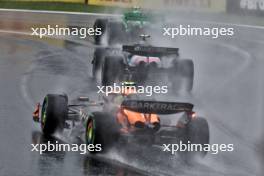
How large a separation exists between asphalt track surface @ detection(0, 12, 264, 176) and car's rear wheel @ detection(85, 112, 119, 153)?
0.87 ft

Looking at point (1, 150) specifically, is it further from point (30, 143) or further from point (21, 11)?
point (21, 11)

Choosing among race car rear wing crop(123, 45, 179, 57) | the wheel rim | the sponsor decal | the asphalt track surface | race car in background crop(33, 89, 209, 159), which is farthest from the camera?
the sponsor decal

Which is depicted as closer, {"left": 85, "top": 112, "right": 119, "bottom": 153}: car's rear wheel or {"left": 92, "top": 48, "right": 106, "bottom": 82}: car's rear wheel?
{"left": 85, "top": 112, "right": 119, "bottom": 153}: car's rear wheel

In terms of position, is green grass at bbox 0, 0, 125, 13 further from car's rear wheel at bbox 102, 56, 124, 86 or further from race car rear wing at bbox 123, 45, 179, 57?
race car rear wing at bbox 123, 45, 179, 57

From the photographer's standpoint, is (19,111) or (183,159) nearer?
(183,159)

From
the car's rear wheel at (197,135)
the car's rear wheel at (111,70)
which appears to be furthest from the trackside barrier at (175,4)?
the car's rear wheel at (197,135)

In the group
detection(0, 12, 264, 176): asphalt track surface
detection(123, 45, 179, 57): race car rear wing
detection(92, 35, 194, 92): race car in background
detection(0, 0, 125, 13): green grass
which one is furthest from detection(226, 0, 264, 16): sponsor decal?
detection(123, 45, 179, 57): race car rear wing

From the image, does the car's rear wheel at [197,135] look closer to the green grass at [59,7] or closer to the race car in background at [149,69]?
the race car in background at [149,69]

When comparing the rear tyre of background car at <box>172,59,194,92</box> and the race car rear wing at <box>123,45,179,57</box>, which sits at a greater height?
the race car rear wing at <box>123,45,179,57</box>

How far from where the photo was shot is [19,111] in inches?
634

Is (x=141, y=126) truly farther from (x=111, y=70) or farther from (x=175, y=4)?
(x=175, y=4)

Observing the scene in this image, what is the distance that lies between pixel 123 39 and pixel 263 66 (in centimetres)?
473

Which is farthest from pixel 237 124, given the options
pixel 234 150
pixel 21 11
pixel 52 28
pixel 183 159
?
pixel 21 11

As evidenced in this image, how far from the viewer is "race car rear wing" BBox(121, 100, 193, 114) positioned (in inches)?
479
